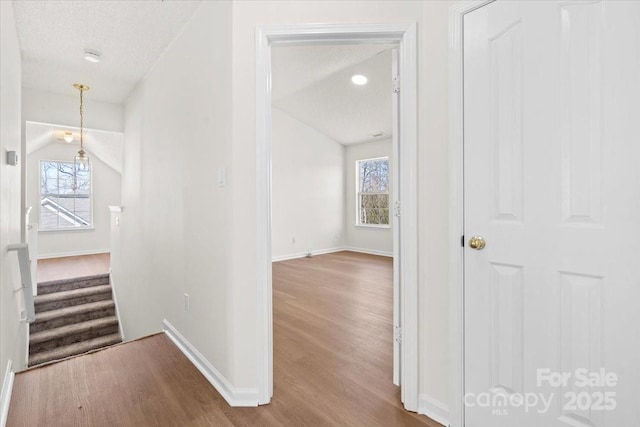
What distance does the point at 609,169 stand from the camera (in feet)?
3.45

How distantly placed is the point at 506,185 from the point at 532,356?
0.72m

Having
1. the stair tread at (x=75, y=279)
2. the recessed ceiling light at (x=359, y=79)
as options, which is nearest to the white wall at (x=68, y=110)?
the stair tread at (x=75, y=279)

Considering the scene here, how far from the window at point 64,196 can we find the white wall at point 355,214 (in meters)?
6.34

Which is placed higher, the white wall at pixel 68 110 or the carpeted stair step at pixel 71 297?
the white wall at pixel 68 110

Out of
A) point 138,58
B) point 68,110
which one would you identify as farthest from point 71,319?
point 138,58

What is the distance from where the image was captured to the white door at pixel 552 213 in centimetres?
103

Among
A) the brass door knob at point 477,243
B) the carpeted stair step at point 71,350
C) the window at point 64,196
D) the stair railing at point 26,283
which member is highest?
the window at point 64,196

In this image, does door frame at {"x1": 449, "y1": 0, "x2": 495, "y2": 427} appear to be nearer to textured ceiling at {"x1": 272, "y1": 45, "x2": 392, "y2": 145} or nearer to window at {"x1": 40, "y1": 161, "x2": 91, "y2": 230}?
textured ceiling at {"x1": 272, "y1": 45, "x2": 392, "y2": 145}

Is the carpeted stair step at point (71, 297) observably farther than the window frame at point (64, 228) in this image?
No

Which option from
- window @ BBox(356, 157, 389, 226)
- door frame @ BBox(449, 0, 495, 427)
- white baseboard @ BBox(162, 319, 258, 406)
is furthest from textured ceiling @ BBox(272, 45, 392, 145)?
white baseboard @ BBox(162, 319, 258, 406)

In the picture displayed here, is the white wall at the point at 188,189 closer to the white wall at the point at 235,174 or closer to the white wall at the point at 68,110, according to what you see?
the white wall at the point at 235,174

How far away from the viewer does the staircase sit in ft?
12.5

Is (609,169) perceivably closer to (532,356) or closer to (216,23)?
(532,356)

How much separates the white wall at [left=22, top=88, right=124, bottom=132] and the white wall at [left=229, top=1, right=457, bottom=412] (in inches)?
125
